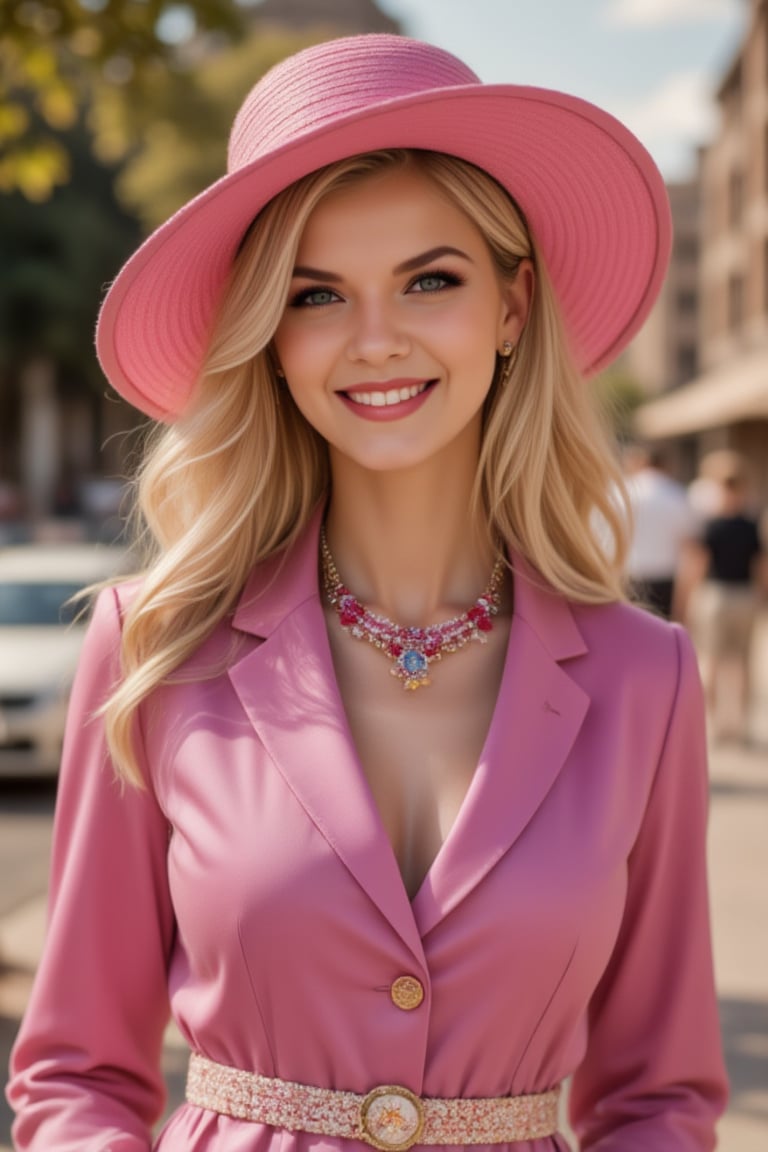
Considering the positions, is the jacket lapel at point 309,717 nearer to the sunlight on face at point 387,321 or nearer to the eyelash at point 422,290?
the sunlight on face at point 387,321

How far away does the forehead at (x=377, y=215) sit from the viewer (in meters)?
2.12

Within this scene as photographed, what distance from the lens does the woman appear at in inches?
76.0

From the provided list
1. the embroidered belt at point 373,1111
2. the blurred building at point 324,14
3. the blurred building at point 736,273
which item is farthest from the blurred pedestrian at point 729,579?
the blurred building at point 324,14

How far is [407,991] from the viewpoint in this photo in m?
1.89

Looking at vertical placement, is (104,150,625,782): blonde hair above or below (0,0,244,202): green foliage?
below

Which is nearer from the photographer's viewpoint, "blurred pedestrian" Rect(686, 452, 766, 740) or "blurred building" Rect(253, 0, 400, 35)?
"blurred pedestrian" Rect(686, 452, 766, 740)

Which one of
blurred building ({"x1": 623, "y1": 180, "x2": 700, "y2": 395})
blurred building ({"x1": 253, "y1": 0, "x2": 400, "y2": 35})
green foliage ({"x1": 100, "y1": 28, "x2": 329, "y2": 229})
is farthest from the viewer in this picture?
blurred building ({"x1": 623, "y1": 180, "x2": 700, "y2": 395})

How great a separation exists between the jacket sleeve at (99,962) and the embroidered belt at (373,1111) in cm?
11

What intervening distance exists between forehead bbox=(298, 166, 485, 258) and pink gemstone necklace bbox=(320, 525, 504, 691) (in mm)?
528

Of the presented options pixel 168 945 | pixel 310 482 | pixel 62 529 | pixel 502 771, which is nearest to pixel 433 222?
pixel 310 482

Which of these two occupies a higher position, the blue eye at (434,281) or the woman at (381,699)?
the blue eye at (434,281)

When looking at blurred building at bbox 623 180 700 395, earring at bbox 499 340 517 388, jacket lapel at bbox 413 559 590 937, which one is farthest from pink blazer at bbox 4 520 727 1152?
blurred building at bbox 623 180 700 395

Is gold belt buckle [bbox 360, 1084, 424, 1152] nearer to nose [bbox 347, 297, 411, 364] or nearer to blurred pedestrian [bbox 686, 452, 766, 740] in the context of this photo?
nose [bbox 347, 297, 411, 364]

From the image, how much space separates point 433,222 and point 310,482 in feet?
1.59
